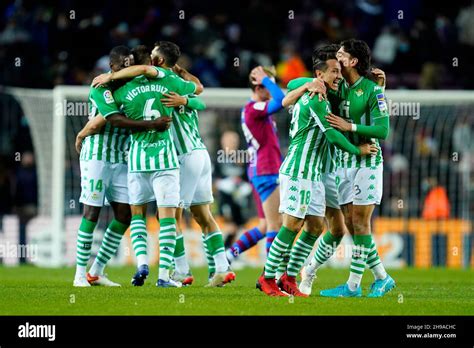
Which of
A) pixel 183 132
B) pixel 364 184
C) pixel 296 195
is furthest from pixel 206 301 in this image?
pixel 183 132

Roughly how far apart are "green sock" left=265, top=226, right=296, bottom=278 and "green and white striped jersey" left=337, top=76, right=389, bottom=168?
86 cm

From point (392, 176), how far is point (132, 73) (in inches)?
401

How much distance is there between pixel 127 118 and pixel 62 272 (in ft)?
17.5

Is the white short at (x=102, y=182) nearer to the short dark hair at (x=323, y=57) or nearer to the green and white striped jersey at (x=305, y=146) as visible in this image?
the green and white striped jersey at (x=305, y=146)

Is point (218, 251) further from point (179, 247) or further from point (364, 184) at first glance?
point (364, 184)

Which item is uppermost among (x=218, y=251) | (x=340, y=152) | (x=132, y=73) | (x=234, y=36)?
(x=234, y=36)

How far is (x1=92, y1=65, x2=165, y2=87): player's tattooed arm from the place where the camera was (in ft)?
36.4

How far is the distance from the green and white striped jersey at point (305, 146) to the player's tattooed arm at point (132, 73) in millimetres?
1455

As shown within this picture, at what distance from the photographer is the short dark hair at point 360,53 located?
1048 centimetres

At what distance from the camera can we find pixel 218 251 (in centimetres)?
1183

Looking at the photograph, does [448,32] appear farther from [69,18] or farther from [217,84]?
[69,18]

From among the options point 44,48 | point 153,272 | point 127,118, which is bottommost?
point 153,272

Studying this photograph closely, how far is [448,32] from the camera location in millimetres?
24250

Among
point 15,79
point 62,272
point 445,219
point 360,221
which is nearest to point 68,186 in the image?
point 62,272
